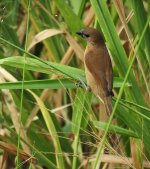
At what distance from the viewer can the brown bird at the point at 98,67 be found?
2359 mm

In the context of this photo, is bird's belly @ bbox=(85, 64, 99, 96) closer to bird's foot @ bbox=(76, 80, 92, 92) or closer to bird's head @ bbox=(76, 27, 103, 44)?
bird's foot @ bbox=(76, 80, 92, 92)

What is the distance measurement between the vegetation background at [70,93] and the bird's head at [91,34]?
4cm

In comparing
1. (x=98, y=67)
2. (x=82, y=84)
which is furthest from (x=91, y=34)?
(x=82, y=84)

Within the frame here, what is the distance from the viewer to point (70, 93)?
9.49ft

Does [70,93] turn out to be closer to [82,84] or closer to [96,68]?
[96,68]

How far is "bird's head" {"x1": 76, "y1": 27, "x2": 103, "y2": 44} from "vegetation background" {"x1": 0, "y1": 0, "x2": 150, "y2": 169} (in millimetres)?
38

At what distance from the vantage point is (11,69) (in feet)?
9.86

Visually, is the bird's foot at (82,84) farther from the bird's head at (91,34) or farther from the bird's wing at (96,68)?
the bird's head at (91,34)

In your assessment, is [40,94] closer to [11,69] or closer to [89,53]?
[11,69]

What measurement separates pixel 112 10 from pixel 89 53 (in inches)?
19.3

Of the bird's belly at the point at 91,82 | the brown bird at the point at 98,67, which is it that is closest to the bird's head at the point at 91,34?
the brown bird at the point at 98,67

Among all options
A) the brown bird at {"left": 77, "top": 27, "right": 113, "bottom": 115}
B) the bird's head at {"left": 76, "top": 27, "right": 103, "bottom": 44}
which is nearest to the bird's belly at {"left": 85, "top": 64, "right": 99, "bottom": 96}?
the brown bird at {"left": 77, "top": 27, "right": 113, "bottom": 115}

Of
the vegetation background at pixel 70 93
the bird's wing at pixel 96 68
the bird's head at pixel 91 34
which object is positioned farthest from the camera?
the bird's head at pixel 91 34

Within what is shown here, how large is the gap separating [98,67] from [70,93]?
1.39 feet
